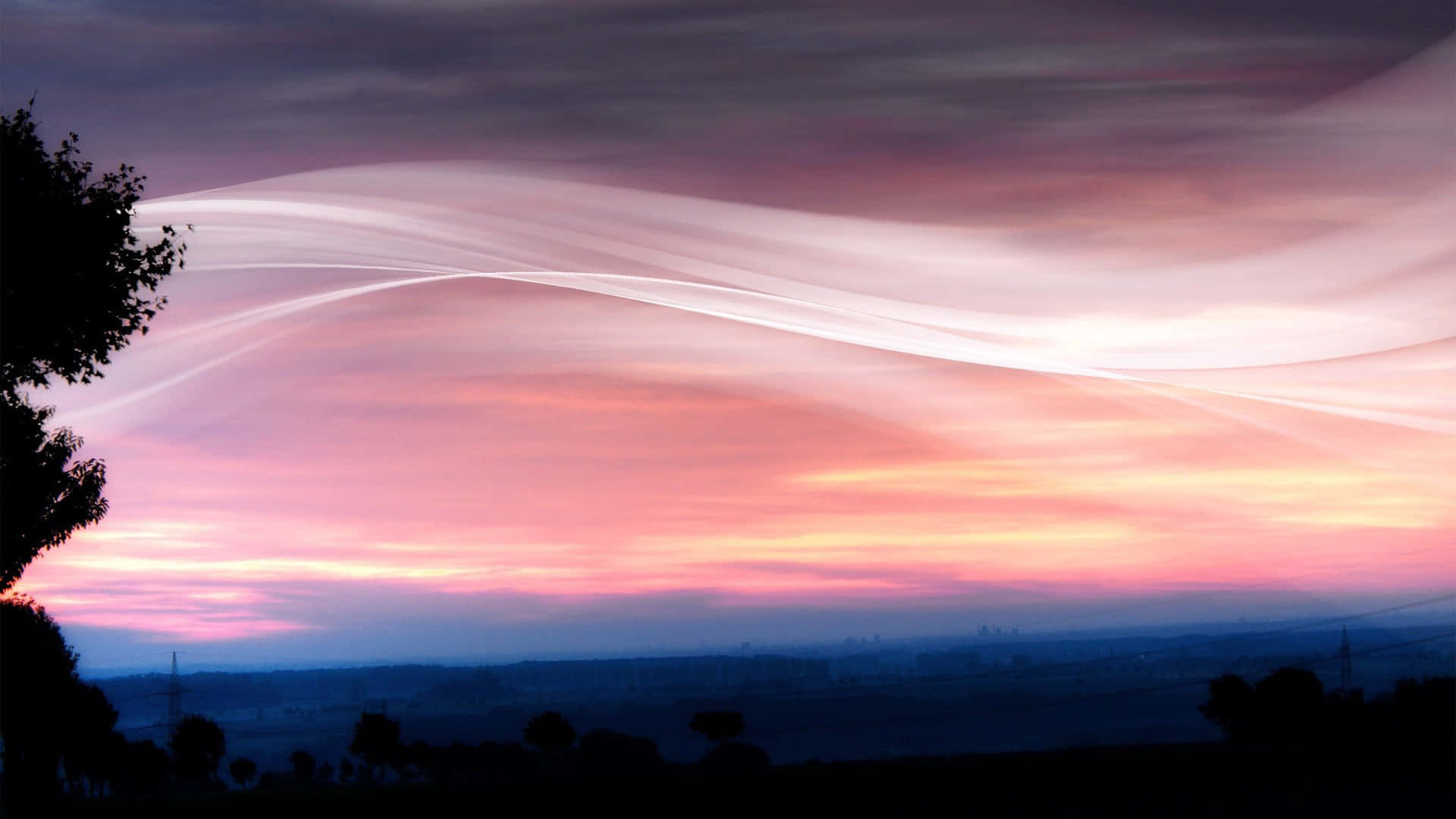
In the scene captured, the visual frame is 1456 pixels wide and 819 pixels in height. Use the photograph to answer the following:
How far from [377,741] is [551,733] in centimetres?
1954

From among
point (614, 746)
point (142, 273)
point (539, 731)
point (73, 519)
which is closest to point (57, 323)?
point (142, 273)

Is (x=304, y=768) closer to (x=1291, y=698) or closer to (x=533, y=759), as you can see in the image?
(x=1291, y=698)

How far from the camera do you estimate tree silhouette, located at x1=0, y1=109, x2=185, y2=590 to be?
21750mm

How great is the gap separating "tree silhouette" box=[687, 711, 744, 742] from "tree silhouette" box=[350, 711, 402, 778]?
97.9 feet

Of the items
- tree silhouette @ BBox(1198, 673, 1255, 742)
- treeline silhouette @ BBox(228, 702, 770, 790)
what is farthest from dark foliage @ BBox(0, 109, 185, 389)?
tree silhouette @ BBox(1198, 673, 1255, 742)

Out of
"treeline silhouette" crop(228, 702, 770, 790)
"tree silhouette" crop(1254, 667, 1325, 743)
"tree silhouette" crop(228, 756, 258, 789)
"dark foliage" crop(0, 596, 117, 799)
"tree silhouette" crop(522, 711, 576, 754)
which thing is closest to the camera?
"treeline silhouette" crop(228, 702, 770, 790)

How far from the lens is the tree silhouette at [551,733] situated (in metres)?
45.2

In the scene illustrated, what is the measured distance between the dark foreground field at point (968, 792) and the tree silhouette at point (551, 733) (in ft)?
83.9

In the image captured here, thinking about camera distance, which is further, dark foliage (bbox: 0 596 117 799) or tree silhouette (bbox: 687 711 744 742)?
tree silhouette (bbox: 687 711 744 742)

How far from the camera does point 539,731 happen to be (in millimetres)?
49875

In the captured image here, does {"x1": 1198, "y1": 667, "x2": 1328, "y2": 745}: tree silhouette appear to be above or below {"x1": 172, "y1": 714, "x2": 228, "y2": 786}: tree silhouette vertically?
above

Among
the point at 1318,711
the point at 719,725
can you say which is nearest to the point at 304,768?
the point at 719,725

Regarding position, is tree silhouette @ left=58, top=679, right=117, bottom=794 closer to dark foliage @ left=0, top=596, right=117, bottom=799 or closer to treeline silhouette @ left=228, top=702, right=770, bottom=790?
dark foliage @ left=0, top=596, right=117, bottom=799

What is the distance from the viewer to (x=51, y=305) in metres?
22.0
